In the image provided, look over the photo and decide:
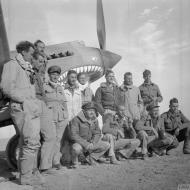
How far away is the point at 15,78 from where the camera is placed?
3.31 meters

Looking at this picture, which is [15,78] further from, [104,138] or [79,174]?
[104,138]

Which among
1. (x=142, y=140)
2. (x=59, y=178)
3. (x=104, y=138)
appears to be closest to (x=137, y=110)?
(x=142, y=140)

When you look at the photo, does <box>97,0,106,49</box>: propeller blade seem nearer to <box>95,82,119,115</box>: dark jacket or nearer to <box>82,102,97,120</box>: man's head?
<box>95,82,119,115</box>: dark jacket

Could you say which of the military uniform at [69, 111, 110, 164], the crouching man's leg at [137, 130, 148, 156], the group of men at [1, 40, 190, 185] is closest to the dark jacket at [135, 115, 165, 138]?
the group of men at [1, 40, 190, 185]

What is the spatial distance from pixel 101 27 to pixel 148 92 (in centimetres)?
234

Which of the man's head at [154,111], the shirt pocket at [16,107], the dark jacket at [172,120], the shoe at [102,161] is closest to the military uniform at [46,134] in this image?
the shirt pocket at [16,107]

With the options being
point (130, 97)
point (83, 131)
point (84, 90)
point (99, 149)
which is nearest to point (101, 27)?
point (130, 97)

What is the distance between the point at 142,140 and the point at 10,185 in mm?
2421

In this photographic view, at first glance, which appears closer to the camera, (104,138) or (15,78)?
(15,78)

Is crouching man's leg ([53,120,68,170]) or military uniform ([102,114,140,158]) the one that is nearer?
crouching man's leg ([53,120,68,170])

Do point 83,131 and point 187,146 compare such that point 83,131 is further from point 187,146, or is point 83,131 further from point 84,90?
point 187,146

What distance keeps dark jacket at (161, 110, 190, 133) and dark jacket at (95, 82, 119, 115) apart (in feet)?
3.20

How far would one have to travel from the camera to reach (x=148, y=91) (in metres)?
5.92

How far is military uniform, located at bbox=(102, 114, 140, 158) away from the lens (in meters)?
4.80
